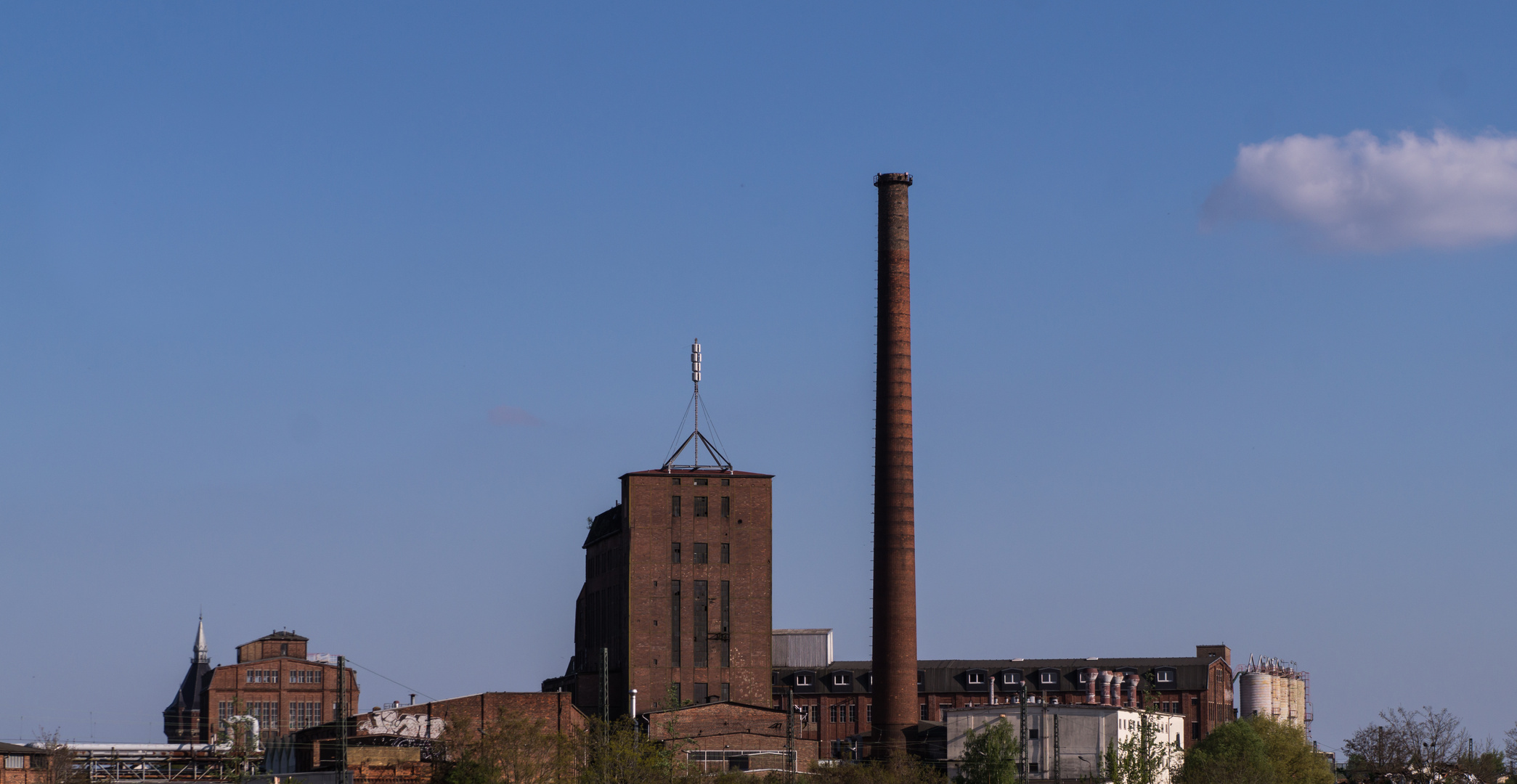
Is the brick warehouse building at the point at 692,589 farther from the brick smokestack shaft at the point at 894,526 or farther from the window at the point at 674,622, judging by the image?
the brick smokestack shaft at the point at 894,526

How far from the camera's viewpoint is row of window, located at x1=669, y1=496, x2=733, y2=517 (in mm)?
90938

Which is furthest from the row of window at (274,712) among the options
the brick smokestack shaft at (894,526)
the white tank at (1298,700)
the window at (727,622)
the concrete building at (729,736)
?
the white tank at (1298,700)

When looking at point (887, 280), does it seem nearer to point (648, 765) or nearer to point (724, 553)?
point (724, 553)

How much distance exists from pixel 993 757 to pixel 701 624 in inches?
864

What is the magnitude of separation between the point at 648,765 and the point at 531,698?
16.3 meters

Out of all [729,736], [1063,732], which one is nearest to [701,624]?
[729,736]

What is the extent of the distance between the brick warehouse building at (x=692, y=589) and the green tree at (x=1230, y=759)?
857 inches

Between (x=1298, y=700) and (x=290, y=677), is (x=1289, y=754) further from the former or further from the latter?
(x=290, y=677)

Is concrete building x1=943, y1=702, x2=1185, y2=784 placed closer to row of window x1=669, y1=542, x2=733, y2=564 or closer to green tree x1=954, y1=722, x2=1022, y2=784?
green tree x1=954, y1=722, x2=1022, y2=784

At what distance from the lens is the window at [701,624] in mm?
89375

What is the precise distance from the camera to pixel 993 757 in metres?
72.1

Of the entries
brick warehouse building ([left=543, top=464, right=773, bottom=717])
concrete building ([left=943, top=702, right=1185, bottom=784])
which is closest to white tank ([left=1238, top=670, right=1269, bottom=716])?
concrete building ([left=943, top=702, right=1185, bottom=784])

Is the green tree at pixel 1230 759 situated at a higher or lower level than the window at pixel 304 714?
higher

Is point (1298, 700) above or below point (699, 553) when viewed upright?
below
